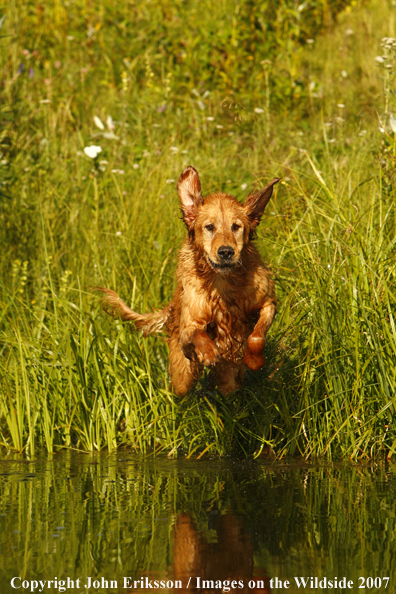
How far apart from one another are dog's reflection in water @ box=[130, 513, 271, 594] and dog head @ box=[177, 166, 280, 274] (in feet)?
5.02

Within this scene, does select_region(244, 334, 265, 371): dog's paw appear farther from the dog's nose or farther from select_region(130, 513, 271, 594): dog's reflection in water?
select_region(130, 513, 271, 594): dog's reflection in water

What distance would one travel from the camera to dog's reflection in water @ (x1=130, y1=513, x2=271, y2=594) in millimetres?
2949

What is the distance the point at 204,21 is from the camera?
1009cm

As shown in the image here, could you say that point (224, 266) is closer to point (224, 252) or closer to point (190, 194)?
point (224, 252)

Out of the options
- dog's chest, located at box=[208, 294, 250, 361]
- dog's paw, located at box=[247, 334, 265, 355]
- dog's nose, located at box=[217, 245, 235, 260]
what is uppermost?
dog's nose, located at box=[217, 245, 235, 260]

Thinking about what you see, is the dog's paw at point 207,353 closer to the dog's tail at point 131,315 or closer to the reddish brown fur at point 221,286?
the reddish brown fur at point 221,286

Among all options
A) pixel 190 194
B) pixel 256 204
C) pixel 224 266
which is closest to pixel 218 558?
pixel 224 266

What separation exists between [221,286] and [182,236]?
5.70ft

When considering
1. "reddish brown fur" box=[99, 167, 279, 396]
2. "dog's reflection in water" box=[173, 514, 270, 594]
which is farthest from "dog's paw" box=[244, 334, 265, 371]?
"dog's reflection in water" box=[173, 514, 270, 594]

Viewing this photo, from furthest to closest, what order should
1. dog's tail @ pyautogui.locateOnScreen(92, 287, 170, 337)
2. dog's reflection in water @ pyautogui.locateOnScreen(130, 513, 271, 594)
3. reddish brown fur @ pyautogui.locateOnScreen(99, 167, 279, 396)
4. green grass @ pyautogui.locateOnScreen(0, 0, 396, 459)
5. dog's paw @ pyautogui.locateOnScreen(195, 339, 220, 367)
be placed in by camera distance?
dog's tail @ pyautogui.locateOnScreen(92, 287, 170, 337), green grass @ pyautogui.locateOnScreen(0, 0, 396, 459), reddish brown fur @ pyautogui.locateOnScreen(99, 167, 279, 396), dog's paw @ pyautogui.locateOnScreen(195, 339, 220, 367), dog's reflection in water @ pyautogui.locateOnScreen(130, 513, 271, 594)

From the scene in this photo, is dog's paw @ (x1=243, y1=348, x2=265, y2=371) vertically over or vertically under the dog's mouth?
under

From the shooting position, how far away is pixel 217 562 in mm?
3182

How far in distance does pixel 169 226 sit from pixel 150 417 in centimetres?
189

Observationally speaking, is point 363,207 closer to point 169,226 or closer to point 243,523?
point 169,226
